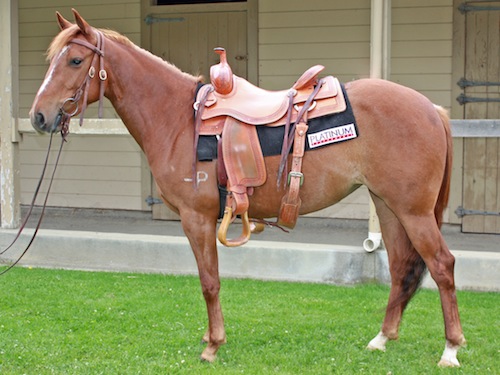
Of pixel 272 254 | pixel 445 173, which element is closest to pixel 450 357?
pixel 445 173

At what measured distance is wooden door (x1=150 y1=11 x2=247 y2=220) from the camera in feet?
27.0

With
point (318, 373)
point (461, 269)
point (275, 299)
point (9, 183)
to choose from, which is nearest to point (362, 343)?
point (318, 373)

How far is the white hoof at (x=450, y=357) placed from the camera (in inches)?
159

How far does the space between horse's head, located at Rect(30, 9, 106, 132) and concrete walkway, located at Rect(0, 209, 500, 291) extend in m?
2.75

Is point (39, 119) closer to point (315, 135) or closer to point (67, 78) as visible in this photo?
point (67, 78)

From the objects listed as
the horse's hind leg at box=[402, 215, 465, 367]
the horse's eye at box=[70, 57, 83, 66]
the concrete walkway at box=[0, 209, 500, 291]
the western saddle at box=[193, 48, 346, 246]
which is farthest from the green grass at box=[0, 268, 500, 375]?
the horse's eye at box=[70, 57, 83, 66]

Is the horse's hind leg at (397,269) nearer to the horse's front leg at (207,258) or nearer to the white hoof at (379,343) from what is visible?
the white hoof at (379,343)

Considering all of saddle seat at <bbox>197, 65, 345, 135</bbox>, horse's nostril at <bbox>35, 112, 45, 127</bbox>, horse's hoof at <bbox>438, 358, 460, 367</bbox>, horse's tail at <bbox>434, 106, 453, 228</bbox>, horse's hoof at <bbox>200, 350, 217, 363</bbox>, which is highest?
saddle seat at <bbox>197, 65, 345, 135</bbox>

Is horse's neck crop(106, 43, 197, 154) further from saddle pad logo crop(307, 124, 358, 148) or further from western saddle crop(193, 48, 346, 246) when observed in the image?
saddle pad logo crop(307, 124, 358, 148)

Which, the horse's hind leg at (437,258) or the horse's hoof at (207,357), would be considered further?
the horse's hoof at (207,357)

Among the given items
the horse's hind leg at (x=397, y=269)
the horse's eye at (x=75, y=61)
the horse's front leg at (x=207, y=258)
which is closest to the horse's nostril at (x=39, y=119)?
the horse's eye at (x=75, y=61)

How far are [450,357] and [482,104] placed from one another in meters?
4.12

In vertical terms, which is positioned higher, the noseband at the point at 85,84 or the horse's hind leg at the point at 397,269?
the noseband at the point at 85,84

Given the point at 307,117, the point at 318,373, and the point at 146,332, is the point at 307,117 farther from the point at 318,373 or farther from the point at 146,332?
the point at 146,332
